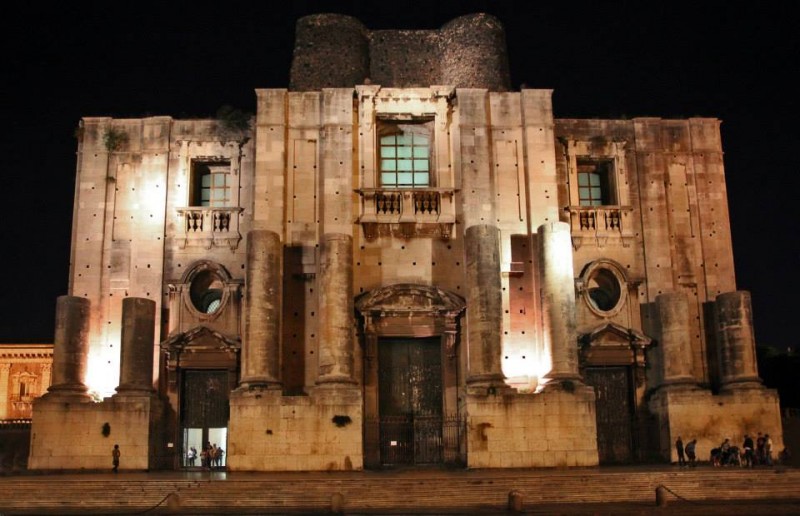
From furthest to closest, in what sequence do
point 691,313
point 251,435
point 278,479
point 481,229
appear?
point 691,313, point 481,229, point 251,435, point 278,479

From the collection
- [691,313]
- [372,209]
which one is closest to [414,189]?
[372,209]

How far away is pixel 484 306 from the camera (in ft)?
94.8

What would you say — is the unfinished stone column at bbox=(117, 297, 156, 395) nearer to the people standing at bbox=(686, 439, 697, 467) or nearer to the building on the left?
the people standing at bbox=(686, 439, 697, 467)

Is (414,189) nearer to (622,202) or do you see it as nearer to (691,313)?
(622,202)

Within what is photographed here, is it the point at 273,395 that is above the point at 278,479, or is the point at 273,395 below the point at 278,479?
above

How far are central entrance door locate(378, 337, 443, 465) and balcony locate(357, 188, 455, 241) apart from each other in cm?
374

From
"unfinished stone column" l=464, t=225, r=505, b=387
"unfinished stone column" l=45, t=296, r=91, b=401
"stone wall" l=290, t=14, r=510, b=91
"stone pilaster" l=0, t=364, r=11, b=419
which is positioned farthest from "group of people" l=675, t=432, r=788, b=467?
"stone pilaster" l=0, t=364, r=11, b=419

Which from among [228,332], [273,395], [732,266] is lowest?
[273,395]

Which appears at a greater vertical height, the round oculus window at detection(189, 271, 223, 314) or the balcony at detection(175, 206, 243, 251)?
the balcony at detection(175, 206, 243, 251)

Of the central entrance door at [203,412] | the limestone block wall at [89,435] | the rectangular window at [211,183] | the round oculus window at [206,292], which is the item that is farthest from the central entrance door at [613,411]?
the limestone block wall at [89,435]

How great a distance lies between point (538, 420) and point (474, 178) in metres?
8.60

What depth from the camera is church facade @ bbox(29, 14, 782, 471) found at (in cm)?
2858

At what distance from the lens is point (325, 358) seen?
28.6 metres

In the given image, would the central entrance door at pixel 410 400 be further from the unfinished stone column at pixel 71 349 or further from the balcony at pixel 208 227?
the unfinished stone column at pixel 71 349
